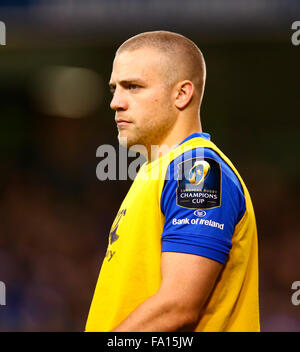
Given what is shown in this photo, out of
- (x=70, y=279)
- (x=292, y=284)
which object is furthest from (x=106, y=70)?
(x=292, y=284)

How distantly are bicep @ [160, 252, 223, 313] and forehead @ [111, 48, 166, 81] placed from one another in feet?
2.34

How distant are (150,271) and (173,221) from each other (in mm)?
195

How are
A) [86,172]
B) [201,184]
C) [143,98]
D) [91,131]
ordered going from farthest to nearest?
1. [91,131]
2. [86,172]
3. [143,98]
4. [201,184]

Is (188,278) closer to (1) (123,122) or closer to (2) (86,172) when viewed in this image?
(1) (123,122)

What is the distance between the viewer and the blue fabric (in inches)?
68.1

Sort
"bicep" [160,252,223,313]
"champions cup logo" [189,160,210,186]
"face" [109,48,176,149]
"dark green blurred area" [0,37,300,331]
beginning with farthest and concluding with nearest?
"dark green blurred area" [0,37,300,331]
"face" [109,48,176,149]
"champions cup logo" [189,160,210,186]
"bicep" [160,252,223,313]

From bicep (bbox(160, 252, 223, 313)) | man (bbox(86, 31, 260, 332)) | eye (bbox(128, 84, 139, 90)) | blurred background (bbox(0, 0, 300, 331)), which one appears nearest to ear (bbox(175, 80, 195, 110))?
man (bbox(86, 31, 260, 332))

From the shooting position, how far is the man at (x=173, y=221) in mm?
1717

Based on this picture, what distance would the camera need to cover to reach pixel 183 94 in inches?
84.1

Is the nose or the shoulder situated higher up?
the nose

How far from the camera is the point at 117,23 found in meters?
6.45

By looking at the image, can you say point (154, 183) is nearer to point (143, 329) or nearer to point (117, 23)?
point (143, 329)

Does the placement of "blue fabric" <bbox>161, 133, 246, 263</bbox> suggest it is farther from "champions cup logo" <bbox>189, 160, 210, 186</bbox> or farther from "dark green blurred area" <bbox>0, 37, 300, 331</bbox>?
"dark green blurred area" <bbox>0, 37, 300, 331</bbox>

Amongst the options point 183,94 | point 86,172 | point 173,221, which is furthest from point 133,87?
point 86,172
